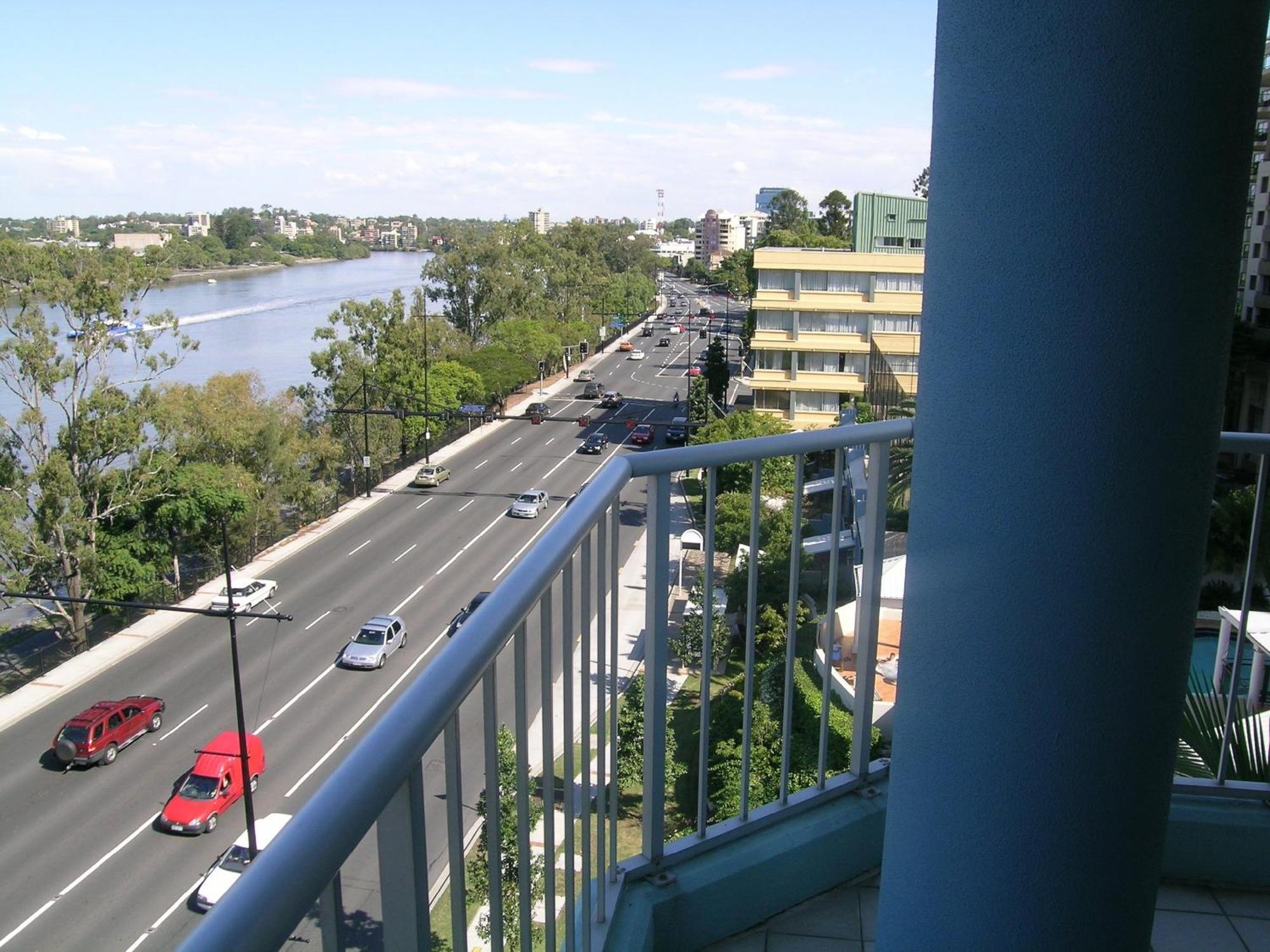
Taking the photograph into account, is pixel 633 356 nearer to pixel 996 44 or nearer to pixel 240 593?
pixel 240 593

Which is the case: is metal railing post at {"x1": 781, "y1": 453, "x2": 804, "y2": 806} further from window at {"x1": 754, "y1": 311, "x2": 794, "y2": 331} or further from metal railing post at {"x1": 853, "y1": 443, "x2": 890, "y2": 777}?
window at {"x1": 754, "y1": 311, "x2": 794, "y2": 331}

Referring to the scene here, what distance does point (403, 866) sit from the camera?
2.10 ft

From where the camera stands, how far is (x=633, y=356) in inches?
1869

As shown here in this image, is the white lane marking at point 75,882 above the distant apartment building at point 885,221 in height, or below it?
below

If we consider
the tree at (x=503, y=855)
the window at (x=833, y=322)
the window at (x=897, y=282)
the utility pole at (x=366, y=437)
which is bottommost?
the utility pole at (x=366, y=437)

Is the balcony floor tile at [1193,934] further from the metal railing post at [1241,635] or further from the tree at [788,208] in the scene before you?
the tree at [788,208]

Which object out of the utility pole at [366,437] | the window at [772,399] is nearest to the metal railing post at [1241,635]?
the window at [772,399]

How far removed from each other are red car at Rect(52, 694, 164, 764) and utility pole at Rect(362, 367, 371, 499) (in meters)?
A: 11.5

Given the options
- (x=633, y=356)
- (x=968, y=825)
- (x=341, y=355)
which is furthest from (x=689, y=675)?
(x=633, y=356)

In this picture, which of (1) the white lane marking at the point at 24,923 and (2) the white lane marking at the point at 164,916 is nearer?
(2) the white lane marking at the point at 164,916

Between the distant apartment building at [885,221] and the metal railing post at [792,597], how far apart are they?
86.8 ft

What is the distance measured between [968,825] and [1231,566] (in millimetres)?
1571

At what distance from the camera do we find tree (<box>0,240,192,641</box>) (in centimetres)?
1650

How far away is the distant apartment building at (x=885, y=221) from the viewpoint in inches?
1070
